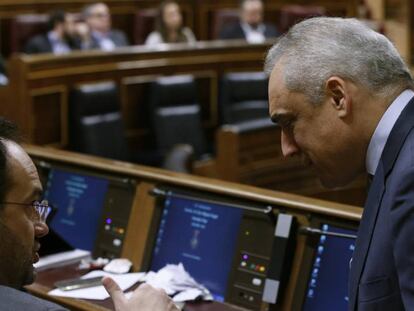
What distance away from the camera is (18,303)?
3.70 ft

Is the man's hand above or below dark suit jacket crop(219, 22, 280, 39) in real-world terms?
below

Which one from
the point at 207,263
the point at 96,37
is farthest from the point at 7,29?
the point at 207,263

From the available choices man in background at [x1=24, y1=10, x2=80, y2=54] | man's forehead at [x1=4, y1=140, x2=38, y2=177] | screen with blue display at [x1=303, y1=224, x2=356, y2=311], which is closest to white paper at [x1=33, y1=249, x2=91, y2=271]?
screen with blue display at [x1=303, y1=224, x2=356, y2=311]

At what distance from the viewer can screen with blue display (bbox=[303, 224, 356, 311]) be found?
1.64 meters

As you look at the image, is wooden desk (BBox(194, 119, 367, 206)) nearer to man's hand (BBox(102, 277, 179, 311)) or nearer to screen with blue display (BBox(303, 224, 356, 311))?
screen with blue display (BBox(303, 224, 356, 311))

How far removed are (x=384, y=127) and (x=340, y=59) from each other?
0.11 meters

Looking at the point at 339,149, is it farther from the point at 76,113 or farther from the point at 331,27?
the point at 76,113

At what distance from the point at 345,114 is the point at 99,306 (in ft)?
2.47

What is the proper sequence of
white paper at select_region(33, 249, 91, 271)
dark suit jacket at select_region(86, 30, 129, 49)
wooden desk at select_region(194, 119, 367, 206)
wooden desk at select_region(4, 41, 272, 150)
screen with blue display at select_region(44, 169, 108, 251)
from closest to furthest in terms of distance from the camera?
white paper at select_region(33, 249, 91, 271) → screen with blue display at select_region(44, 169, 108, 251) → wooden desk at select_region(194, 119, 367, 206) → wooden desk at select_region(4, 41, 272, 150) → dark suit jacket at select_region(86, 30, 129, 49)

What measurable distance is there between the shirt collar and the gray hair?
0.02 metres

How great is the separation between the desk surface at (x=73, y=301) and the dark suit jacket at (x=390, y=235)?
631 millimetres

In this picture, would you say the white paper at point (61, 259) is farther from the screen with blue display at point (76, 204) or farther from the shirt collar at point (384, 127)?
the shirt collar at point (384, 127)

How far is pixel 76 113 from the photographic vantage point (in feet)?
13.3

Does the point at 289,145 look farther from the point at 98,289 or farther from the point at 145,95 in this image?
the point at 145,95
